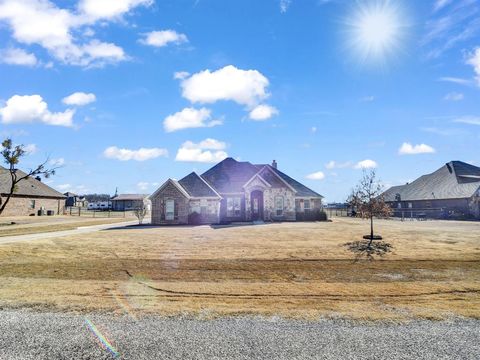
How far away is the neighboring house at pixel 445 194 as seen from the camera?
45.0 metres

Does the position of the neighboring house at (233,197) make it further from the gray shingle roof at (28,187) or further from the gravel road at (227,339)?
the gray shingle roof at (28,187)

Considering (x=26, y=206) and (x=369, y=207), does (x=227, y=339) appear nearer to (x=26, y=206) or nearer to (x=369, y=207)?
(x=369, y=207)

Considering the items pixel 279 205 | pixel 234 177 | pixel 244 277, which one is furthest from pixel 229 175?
pixel 244 277

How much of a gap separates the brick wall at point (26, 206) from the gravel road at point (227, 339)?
1915 inches

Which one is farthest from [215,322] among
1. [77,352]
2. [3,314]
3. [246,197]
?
[246,197]

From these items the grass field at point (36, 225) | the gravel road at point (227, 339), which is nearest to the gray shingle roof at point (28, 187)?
the grass field at point (36, 225)

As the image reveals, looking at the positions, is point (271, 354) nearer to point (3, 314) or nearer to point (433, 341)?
point (433, 341)

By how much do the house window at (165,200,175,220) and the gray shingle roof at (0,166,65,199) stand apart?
27.6 m

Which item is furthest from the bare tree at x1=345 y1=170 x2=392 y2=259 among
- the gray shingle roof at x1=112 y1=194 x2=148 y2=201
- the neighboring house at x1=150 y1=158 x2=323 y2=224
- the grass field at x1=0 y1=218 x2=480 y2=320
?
the gray shingle roof at x1=112 y1=194 x2=148 y2=201

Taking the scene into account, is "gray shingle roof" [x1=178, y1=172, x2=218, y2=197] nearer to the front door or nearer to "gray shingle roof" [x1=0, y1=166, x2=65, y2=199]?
the front door

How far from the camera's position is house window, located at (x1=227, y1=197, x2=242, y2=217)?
36.4m

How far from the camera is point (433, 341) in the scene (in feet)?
23.3

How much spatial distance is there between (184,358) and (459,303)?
8454 millimetres

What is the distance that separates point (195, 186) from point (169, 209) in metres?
3.85
